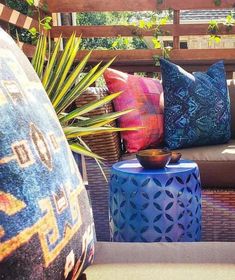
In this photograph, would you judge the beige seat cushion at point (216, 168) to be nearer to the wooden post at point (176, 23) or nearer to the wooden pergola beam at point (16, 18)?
the wooden pergola beam at point (16, 18)

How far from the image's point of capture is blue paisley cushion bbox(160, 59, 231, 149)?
200 cm

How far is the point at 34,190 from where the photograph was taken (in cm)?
58

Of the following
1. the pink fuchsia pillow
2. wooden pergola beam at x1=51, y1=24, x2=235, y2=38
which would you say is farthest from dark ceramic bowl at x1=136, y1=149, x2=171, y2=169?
wooden pergola beam at x1=51, y1=24, x2=235, y2=38

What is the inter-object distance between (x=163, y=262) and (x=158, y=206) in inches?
17.5

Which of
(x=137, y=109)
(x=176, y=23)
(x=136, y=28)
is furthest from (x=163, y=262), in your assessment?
(x=176, y=23)

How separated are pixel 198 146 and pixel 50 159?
1.49 meters

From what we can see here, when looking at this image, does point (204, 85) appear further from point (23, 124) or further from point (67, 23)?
point (67, 23)

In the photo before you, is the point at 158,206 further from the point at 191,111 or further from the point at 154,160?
the point at 191,111

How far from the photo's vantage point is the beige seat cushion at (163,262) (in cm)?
81

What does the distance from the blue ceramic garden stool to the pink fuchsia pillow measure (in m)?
0.61

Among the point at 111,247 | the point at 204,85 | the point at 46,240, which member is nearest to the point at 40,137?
the point at 46,240

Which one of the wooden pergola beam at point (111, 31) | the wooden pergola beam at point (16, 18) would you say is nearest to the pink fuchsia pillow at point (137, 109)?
the wooden pergola beam at point (16, 18)

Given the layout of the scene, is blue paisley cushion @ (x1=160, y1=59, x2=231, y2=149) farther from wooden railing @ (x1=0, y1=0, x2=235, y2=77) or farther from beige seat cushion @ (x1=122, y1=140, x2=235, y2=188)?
wooden railing @ (x1=0, y1=0, x2=235, y2=77)

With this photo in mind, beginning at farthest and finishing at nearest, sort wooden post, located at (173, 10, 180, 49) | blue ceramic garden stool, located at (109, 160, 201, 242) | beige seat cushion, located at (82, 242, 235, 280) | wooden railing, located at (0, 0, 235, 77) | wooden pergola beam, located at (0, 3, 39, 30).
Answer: wooden post, located at (173, 10, 180, 49) < wooden railing, located at (0, 0, 235, 77) < wooden pergola beam, located at (0, 3, 39, 30) < blue ceramic garden stool, located at (109, 160, 201, 242) < beige seat cushion, located at (82, 242, 235, 280)
